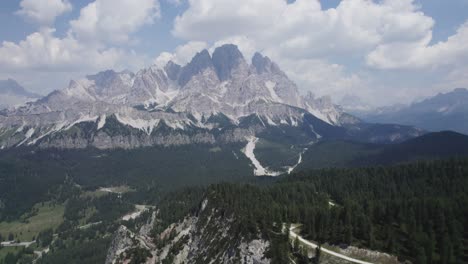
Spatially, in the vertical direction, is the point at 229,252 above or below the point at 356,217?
below

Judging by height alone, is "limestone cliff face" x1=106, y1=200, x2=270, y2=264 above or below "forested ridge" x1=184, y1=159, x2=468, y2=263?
below

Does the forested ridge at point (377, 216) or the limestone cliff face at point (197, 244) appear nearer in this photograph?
the forested ridge at point (377, 216)

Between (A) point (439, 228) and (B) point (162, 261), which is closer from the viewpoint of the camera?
(A) point (439, 228)

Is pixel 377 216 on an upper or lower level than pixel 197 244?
upper

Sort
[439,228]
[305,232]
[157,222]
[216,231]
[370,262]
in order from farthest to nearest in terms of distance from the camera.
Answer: [157,222], [216,231], [305,232], [439,228], [370,262]

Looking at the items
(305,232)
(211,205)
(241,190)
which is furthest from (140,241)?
(305,232)

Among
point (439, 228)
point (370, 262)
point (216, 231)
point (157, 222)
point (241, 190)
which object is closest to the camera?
point (370, 262)

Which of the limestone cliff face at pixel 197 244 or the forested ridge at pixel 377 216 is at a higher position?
the forested ridge at pixel 377 216

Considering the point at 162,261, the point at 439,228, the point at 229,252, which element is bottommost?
the point at 162,261

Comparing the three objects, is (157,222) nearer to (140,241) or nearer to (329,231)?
(140,241)

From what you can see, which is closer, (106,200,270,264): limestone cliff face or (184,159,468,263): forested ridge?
(184,159,468,263): forested ridge

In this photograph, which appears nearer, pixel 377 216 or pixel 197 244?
pixel 377 216
